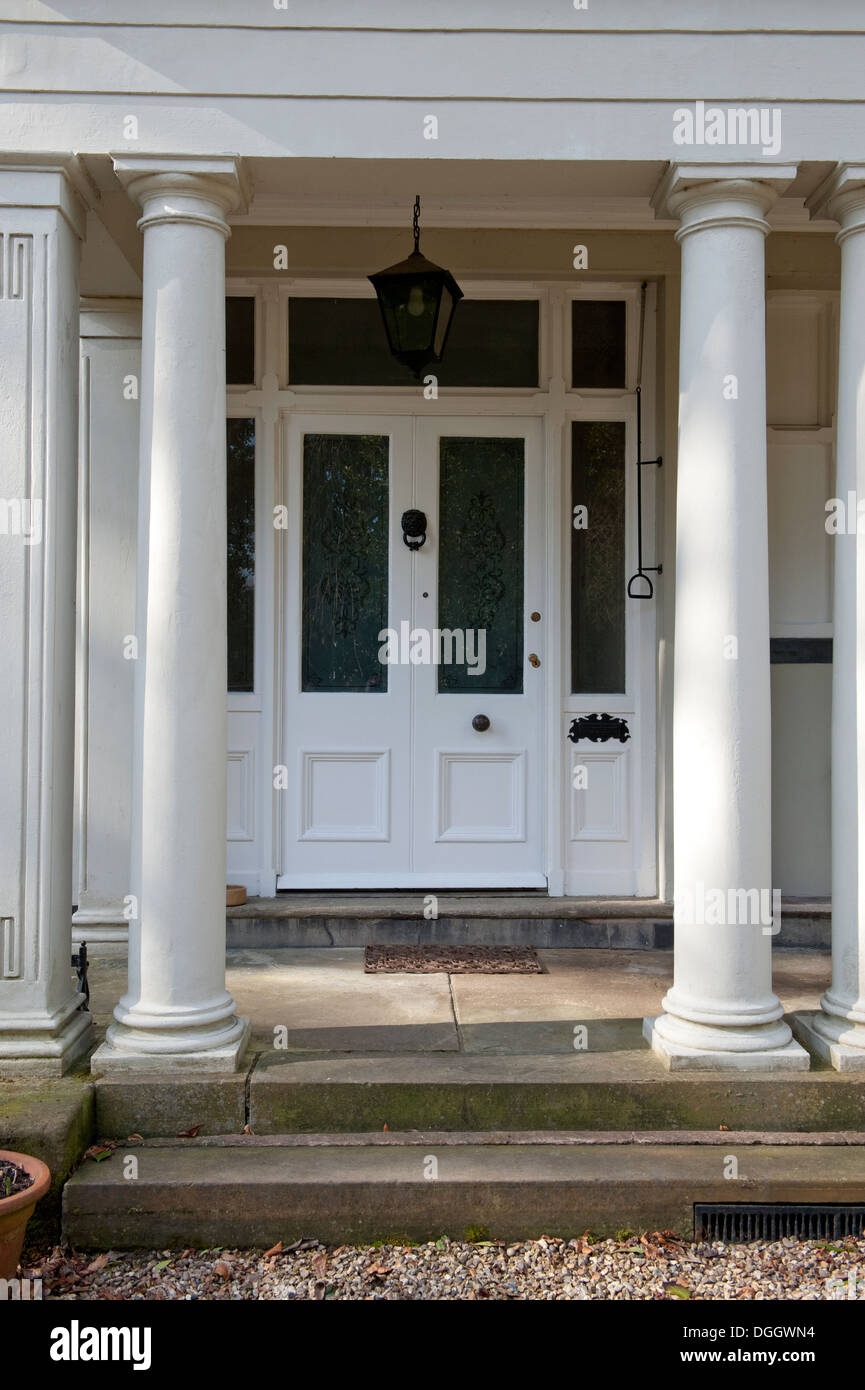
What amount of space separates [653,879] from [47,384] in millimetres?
3465

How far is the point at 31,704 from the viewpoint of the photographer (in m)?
3.72

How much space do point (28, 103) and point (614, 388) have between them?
116 inches

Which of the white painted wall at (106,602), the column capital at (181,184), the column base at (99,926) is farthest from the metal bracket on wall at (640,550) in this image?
the column base at (99,926)

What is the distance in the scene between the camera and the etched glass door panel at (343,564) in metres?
5.59

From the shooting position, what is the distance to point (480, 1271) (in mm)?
3207

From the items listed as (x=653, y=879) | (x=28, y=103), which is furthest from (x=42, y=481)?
(x=653, y=879)

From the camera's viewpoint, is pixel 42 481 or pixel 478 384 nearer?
pixel 42 481

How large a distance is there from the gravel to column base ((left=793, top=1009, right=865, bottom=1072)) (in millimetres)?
564

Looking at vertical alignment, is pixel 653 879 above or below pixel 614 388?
below

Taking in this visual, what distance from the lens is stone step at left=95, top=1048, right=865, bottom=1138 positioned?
11.8 feet
